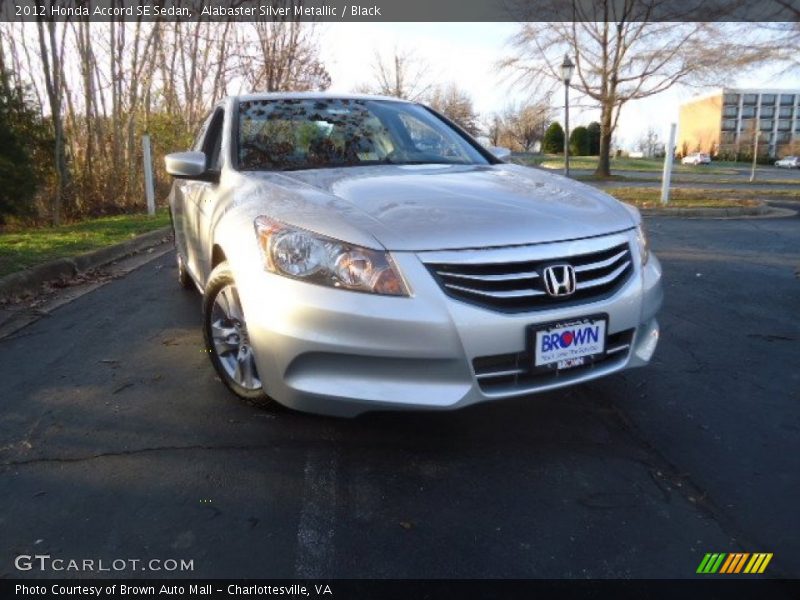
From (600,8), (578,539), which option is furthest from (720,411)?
(600,8)

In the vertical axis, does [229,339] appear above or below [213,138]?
below

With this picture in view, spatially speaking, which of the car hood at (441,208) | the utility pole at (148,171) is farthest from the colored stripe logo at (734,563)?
the utility pole at (148,171)

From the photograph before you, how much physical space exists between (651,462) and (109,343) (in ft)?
10.7

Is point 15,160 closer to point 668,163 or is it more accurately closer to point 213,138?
point 213,138

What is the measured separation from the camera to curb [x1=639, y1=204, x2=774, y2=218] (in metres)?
11.6

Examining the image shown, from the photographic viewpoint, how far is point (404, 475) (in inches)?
91.4

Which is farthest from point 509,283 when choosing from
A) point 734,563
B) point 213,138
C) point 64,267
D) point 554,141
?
point 554,141

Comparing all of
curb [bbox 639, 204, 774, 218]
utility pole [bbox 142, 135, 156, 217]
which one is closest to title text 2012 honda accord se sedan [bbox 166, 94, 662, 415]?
curb [bbox 639, 204, 774, 218]

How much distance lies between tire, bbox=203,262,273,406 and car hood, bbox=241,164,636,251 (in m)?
0.53

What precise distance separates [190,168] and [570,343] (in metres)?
2.26

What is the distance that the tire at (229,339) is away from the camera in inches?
105

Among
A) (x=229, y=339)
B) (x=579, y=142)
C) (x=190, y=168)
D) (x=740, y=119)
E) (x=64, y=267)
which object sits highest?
(x=740, y=119)

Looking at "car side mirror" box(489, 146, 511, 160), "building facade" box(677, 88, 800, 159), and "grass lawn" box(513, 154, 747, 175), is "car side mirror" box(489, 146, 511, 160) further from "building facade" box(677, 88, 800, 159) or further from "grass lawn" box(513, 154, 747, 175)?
"building facade" box(677, 88, 800, 159)
